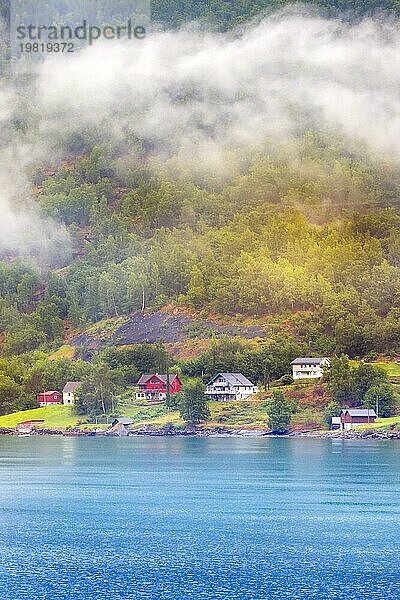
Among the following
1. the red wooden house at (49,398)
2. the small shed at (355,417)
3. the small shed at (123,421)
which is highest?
the red wooden house at (49,398)

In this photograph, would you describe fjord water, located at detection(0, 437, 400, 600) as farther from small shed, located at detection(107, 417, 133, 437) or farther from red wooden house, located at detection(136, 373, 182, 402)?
red wooden house, located at detection(136, 373, 182, 402)

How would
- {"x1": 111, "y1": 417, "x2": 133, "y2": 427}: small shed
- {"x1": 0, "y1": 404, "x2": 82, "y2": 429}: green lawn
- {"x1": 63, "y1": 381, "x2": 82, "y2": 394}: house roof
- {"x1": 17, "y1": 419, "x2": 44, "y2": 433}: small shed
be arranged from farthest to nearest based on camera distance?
{"x1": 63, "y1": 381, "x2": 82, "y2": 394}: house roof
{"x1": 17, "y1": 419, "x2": 44, "y2": 433}: small shed
{"x1": 0, "y1": 404, "x2": 82, "y2": 429}: green lawn
{"x1": 111, "y1": 417, "x2": 133, "y2": 427}: small shed

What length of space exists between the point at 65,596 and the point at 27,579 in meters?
2.12

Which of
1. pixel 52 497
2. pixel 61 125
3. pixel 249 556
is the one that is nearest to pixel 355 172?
pixel 61 125

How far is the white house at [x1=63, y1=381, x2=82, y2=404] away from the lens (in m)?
109

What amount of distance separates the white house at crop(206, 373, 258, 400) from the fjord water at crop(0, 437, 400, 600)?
113 feet

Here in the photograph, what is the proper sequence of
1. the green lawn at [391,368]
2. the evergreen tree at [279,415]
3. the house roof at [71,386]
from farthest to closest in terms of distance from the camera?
the house roof at [71,386] < the green lawn at [391,368] < the evergreen tree at [279,415]

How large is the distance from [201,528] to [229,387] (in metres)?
65.4

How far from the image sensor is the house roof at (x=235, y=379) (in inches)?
4178

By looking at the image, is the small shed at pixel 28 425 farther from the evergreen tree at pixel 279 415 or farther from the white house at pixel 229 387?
the evergreen tree at pixel 279 415

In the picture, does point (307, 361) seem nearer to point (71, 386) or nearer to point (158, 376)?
point (158, 376)

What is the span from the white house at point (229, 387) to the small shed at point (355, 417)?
1356cm

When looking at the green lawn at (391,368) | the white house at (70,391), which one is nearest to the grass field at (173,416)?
the white house at (70,391)

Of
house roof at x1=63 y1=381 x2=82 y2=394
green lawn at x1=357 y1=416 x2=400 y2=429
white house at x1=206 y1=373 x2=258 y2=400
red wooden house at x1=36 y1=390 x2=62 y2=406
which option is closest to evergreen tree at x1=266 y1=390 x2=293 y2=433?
green lawn at x1=357 y1=416 x2=400 y2=429
